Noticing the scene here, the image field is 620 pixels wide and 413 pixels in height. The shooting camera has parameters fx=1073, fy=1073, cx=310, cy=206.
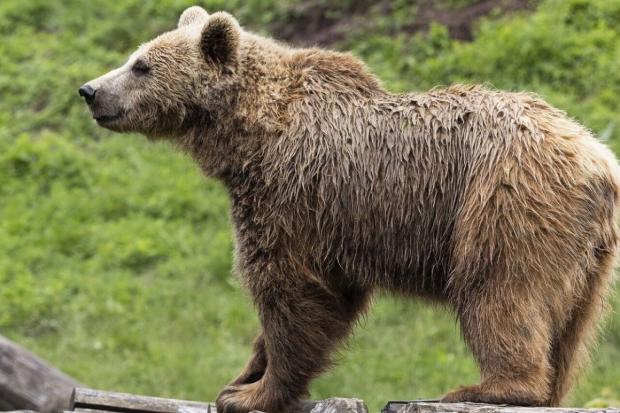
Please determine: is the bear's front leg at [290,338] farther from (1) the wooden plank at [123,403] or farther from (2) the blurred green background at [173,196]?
(2) the blurred green background at [173,196]

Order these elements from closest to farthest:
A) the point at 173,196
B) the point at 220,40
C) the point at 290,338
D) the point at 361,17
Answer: the point at 290,338 < the point at 220,40 < the point at 173,196 < the point at 361,17

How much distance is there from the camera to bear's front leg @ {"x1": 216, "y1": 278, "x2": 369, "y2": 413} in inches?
210

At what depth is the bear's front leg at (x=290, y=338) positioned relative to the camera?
5.34 metres

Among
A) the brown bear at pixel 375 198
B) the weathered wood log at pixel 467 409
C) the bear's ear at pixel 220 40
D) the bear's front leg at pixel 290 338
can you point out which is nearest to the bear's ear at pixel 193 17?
the brown bear at pixel 375 198

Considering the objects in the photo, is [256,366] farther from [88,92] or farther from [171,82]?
[88,92]

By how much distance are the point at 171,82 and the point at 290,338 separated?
1.50 meters

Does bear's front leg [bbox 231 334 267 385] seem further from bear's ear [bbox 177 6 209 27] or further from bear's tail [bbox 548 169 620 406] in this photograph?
bear's ear [bbox 177 6 209 27]

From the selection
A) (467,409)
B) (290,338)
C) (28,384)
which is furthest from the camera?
(28,384)

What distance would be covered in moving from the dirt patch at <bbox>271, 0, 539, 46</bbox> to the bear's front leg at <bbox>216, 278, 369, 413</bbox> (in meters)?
7.53

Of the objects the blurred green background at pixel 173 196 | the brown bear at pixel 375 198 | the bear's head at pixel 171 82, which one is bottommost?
the blurred green background at pixel 173 196

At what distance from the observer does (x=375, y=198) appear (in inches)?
207

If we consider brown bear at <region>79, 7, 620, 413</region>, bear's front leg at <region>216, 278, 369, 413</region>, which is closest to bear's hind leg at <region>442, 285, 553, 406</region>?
brown bear at <region>79, 7, 620, 413</region>

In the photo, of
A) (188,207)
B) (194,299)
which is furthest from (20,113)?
(194,299)

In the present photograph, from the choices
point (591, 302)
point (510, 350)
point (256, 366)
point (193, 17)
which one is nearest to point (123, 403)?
point (256, 366)
